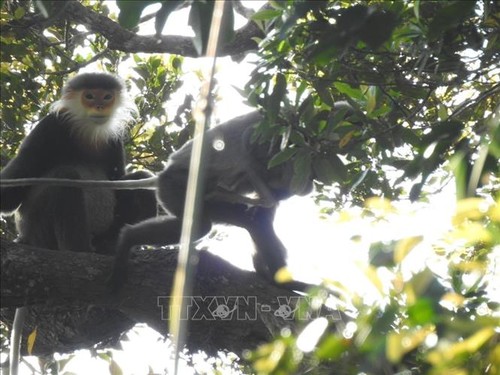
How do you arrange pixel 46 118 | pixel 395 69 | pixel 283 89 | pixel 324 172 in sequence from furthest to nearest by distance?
pixel 46 118
pixel 395 69
pixel 324 172
pixel 283 89

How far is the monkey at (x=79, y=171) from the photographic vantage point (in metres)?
4.12

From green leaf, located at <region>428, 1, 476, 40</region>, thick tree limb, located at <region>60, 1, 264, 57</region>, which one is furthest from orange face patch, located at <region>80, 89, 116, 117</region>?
green leaf, located at <region>428, 1, 476, 40</region>

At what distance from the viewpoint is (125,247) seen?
3.49 metres

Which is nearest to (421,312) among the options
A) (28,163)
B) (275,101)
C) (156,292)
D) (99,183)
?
(275,101)

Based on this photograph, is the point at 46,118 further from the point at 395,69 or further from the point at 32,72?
the point at 395,69

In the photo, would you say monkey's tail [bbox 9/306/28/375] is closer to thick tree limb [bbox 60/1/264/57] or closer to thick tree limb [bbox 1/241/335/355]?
thick tree limb [bbox 1/241/335/355]

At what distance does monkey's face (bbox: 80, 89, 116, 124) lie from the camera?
4832 mm

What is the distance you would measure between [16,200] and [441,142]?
119 inches

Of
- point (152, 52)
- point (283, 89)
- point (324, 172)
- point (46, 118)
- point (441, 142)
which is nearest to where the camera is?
point (441, 142)

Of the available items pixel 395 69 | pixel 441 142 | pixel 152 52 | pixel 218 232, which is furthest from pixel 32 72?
pixel 441 142

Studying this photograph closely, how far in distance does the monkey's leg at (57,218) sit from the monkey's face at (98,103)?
1.89 ft

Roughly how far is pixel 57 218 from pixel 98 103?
1.04m

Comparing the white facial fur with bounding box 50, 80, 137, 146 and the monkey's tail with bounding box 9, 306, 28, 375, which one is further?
the white facial fur with bounding box 50, 80, 137, 146

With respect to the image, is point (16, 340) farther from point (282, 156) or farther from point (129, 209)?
point (282, 156)
